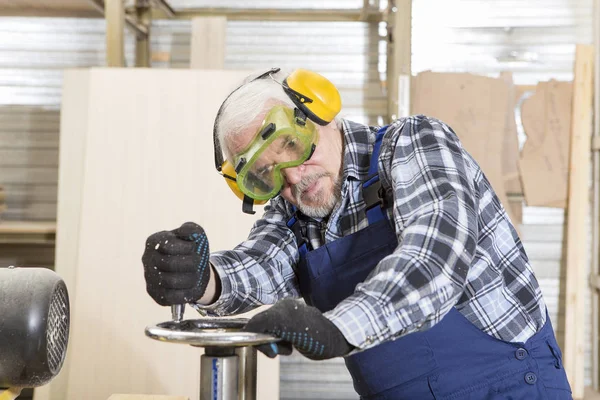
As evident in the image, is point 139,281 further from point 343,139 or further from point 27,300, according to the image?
point 343,139

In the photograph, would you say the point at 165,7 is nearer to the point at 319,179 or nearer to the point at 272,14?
the point at 272,14

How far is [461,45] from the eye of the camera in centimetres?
498

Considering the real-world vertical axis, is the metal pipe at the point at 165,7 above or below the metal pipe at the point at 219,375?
above

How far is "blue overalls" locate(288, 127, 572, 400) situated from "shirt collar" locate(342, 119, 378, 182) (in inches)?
2.6

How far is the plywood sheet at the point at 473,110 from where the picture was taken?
4.63m

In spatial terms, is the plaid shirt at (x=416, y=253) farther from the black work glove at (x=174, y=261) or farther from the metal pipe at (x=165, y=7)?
the metal pipe at (x=165, y=7)

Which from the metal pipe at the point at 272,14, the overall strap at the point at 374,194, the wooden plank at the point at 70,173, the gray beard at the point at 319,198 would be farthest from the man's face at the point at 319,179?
the metal pipe at the point at 272,14

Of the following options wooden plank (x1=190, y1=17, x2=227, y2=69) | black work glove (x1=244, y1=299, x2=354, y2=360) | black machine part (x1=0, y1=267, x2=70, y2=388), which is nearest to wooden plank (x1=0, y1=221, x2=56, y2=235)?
wooden plank (x1=190, y1=17, x2=227, y2=69)

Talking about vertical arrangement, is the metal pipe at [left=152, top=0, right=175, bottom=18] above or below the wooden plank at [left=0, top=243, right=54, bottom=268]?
above

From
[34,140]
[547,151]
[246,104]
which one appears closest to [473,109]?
[547,151]

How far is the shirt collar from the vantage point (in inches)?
→ 78.9

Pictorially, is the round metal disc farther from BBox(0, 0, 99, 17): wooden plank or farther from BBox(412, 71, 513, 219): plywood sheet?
BBox(0, 0, 99, 17): wooden plank

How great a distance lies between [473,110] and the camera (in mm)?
4652

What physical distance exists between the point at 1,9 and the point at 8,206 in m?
1.44
